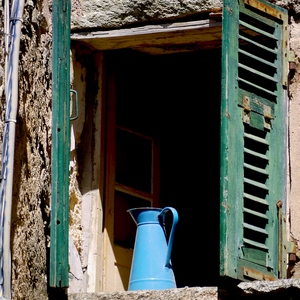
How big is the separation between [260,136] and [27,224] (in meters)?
1.05

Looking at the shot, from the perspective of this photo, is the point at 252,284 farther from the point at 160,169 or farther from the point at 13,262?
the point at 160,169

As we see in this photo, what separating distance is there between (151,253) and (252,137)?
691mm

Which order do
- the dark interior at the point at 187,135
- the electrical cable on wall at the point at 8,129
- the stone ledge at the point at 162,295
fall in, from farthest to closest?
the dark interior at the point at 187,135 < the stone ledge at the point at 162,295 < the electrical cable on wall at the point at 8,129

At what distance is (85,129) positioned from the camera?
265 inches

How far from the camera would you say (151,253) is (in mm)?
6277

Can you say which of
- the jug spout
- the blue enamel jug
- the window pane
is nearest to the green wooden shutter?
the blue enamel jug

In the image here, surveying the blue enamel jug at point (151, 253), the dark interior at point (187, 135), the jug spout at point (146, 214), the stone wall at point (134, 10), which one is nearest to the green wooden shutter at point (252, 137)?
the stone wall at point (134, 10)

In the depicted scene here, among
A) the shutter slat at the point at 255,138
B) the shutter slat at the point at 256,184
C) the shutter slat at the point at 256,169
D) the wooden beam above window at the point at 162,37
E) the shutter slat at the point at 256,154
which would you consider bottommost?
the shutter slat at the point at 256,184

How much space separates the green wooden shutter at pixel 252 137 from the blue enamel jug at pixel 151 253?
39 centimetres

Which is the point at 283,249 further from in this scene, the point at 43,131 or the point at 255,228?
the point at 43,131

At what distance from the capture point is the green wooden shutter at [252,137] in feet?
19.1

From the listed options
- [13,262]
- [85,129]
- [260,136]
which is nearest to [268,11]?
[260,136]

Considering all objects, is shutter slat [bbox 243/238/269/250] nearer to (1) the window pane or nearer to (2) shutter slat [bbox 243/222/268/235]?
(2) shutter slat [bbox 243/222/268/235]

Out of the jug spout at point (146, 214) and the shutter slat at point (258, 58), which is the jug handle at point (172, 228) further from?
the shutter slat at point (258, 58)
